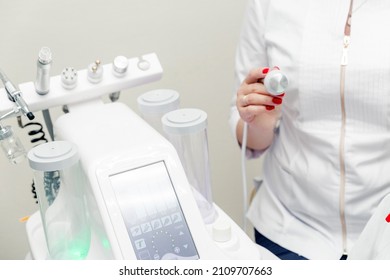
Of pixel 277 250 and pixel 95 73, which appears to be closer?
pixel 95 73

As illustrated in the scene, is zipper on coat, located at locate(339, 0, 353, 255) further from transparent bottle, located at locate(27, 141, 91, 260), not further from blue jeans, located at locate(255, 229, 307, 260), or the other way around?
transparent bottle, located at locate(27, 141, 91, 260)

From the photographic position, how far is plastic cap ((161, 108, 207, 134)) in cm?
76

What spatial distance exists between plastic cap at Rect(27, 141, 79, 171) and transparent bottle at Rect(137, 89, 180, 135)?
19 cm

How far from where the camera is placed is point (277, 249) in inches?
44.4

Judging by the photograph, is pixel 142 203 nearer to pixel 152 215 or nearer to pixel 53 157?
pixel 152 215

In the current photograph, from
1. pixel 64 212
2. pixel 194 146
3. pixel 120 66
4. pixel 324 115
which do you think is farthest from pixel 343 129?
pixel 64 212

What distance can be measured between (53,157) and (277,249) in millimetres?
616

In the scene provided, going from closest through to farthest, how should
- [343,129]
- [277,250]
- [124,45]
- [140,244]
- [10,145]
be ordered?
[140,244] < [10,145] < [343,129] < [277,250] < [124,45]

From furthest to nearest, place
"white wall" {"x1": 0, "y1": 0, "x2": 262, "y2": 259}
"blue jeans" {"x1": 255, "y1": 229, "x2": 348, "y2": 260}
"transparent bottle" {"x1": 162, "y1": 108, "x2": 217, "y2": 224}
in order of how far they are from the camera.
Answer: "white wall" {"x1": 0, "y1": 0, "x2": 262, "y2": 259} → "blue jeans" {"x1": 255, "y1": 229, "x2": 348, "y2": 260} → "transparent bottle" {"x1": 162, "y1": 108, "x2": 217, "y2": 224}

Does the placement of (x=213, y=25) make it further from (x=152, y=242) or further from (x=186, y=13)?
(x=152, y=242)

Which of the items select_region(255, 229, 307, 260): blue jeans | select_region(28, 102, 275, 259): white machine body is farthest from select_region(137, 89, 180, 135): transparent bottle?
select_region(255, 229, 307, 260): blue jeans

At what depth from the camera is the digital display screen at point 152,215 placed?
676 millimetres

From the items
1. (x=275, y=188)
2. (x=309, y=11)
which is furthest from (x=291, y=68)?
(x=275, y=188)

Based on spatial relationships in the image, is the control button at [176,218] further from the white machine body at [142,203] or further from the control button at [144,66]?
A: the control button at [144,66]
